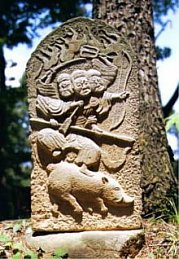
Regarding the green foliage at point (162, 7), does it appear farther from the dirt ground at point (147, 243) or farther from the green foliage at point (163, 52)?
the dirt ground at point (147, 243)

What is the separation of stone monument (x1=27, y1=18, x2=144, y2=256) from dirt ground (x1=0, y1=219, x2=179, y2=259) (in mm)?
188

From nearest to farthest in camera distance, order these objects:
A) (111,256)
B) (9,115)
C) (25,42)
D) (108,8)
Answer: (111,256) < (108,8) < (25,42) < (9,115)

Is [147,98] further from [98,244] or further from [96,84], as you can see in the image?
[98,244]

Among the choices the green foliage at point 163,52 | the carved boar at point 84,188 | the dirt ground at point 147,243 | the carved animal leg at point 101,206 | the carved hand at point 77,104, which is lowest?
the dirt ground at point 147,243

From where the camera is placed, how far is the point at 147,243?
3.55m

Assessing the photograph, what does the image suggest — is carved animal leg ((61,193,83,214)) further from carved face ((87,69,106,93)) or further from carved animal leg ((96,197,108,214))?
carved face ((87,69,106,93))

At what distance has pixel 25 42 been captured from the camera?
28.7 feet

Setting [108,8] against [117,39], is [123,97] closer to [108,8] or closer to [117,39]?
[117,39]

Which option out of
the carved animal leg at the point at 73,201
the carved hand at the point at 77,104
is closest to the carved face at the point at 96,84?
the carved hand at the point at 77,104

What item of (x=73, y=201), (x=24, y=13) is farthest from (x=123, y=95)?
(x=24, y=13)

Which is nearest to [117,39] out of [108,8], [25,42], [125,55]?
[125,55]

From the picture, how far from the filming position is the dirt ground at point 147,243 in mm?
3401

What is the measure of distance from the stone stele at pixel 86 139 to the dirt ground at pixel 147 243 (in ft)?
0.59

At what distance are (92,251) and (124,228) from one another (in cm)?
27
